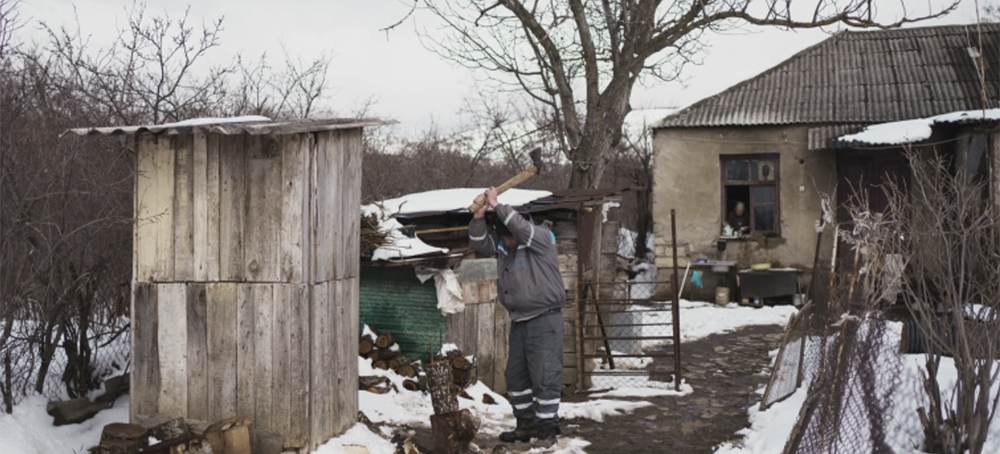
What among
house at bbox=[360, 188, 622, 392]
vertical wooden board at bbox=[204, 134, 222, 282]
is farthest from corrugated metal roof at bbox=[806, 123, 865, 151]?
vertical wooden board at bbox=[204, 134, 222, 282]

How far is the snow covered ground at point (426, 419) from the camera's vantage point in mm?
6492

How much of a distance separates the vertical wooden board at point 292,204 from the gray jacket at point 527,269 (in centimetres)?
163

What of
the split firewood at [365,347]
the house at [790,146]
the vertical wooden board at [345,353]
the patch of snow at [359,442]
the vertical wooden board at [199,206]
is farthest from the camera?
the house at [790,146]

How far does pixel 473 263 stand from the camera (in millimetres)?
9375

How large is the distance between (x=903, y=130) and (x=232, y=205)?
13.8m

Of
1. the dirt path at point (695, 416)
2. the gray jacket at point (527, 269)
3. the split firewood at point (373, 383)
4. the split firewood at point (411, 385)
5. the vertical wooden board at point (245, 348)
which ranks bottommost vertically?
the dirt path at point (695, 416)

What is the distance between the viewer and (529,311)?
7.58 m

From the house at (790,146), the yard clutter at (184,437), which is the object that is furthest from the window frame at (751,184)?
the yard clutter at (184,437)

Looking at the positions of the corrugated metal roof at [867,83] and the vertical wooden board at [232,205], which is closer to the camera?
the vertical wooden board at [232,205]

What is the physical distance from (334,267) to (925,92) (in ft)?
51.1

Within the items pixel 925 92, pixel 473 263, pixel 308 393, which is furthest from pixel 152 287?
pixel 925 92

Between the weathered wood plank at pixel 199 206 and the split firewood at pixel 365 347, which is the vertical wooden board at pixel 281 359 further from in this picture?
the split firewood at pixel 365 347

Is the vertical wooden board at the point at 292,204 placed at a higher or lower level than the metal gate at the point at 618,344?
higher

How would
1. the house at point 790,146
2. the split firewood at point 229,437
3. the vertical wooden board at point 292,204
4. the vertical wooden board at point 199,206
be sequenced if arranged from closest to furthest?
the split firewood at point 229,437 → the vertical wooden board at point 292,204 → the vertical wooden board at point 199,206 → the house at point 790,146
